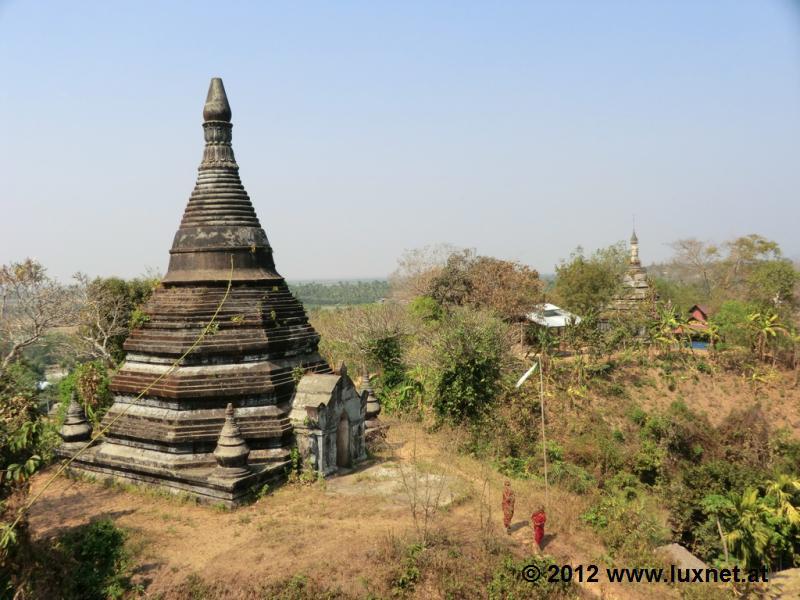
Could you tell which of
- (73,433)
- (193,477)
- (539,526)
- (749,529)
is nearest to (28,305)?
(73,433)

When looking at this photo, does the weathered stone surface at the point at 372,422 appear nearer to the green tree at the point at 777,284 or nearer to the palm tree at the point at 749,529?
the palm tree at the point at 749,529

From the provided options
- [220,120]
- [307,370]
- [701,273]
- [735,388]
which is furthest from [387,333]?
[701,273]

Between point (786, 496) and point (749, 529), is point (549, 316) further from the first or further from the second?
point (749, 529)

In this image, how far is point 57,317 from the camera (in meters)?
24.7

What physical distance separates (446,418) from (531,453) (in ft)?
10.9

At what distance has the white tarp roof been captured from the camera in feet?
119

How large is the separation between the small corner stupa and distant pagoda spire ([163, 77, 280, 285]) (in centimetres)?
3

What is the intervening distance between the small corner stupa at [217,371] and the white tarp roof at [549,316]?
75.5 ft

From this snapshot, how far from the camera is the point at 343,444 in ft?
50.3

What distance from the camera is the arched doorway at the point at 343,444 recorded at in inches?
600

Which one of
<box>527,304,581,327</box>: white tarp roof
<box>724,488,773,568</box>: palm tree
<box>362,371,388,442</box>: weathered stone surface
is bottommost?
<box>724,488,773,568</box>: palm tree

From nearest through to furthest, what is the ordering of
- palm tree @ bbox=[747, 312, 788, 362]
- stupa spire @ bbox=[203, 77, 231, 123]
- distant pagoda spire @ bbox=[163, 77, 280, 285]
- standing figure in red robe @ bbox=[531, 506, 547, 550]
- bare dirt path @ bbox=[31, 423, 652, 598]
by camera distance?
bare dirt path @ bbox=[31, 423, 652, 598], standing figure in red robe @ bbox=[531, 506, 547, 550], distant pagoda spire @ bbox=[163, 77, 280, 285], stupa spire @ bbox=[203, 77, 231, 123], palm tree @ bbox=[747, 312, 788, 362]

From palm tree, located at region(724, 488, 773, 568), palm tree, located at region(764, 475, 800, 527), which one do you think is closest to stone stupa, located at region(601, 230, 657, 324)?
palm tree, located at region(764, 475, 800, 527)

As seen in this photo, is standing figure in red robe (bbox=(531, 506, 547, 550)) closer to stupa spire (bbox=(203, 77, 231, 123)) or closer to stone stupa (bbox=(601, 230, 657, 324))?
stupa spire (bbox=(203, 77, 231, 123))
